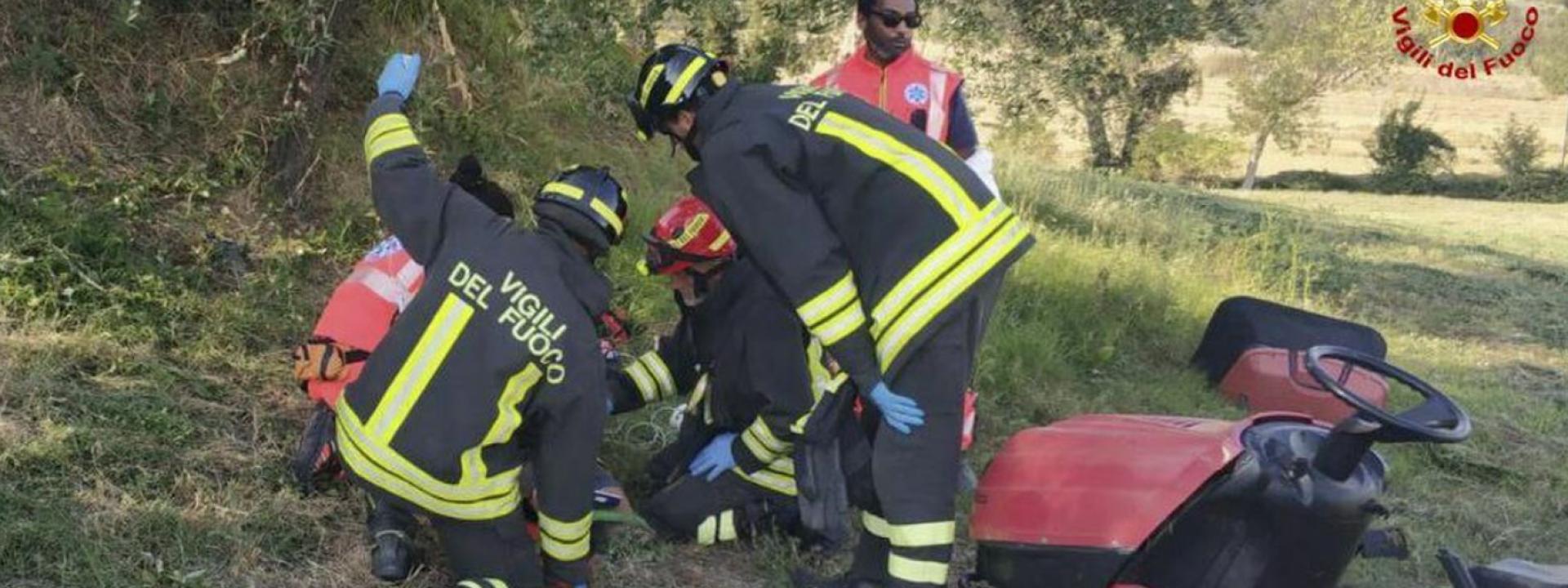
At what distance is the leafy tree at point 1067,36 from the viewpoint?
9938 millimetres

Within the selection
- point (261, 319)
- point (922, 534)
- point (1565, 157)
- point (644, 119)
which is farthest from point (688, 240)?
point (1565, 157)

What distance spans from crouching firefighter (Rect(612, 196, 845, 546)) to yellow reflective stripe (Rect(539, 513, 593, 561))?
0.85 metres

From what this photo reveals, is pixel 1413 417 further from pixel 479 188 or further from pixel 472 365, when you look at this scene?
pixel 479 188

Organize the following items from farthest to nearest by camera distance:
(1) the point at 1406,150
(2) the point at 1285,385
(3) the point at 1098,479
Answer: (1) the point at 1406,150 → (2) the point at 1285,385 → (3) the point at 1098,479

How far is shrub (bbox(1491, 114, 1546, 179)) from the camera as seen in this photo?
37719 millimetres

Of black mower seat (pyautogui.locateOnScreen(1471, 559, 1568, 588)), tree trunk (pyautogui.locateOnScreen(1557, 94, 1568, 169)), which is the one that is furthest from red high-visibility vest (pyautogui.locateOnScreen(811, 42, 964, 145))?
tree trunk (pyautogui.locateOnScreen(1557, 94, 1568, 169))

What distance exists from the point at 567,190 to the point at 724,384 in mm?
1212

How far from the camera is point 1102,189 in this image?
41.5ft

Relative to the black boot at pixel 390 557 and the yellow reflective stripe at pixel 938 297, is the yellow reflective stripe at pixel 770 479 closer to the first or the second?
the yellow reflective stripe at pixel 938 297

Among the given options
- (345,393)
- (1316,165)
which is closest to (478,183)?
(345,393)

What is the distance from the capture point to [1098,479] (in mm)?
3346

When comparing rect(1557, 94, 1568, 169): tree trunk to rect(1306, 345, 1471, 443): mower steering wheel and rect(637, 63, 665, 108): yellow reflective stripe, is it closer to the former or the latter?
rect(1306, 345, 1471, 443): mower steering wheel

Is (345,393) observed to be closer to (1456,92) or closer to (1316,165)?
(1316,165)

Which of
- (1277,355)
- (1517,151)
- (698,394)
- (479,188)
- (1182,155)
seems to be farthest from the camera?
(1517,151)
